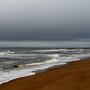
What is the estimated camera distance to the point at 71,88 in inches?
483

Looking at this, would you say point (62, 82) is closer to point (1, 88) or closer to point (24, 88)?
point (24, 88)

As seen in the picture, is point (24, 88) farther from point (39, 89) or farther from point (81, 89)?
point (81, 89)

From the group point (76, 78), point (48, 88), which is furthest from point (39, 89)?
point (76, 78)

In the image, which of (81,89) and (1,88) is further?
(1,88)

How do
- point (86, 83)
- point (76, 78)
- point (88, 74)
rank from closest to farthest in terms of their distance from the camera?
point (86, 83)
point (76, 78)
point (88, 74)

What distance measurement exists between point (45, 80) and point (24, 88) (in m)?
2.17

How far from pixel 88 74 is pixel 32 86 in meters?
3.30

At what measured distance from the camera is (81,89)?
1205 cm

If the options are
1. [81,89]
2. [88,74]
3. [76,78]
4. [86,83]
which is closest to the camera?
[81,89]

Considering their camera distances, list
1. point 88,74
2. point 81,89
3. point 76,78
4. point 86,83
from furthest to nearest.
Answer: point 88,74
point 76,78
point 86,83
point 81,89

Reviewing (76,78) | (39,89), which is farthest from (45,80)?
(39,89)

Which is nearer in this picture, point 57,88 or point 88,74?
point 57,88

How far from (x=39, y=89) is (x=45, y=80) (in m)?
2.67

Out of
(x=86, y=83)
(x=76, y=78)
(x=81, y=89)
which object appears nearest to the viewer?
(x=81, y=89)
